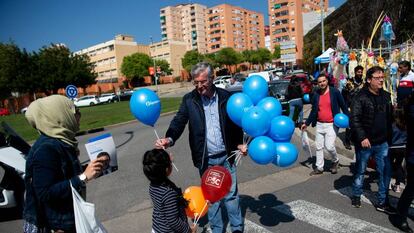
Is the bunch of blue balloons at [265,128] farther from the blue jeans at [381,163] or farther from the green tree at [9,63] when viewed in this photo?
the green tree at [9,63]

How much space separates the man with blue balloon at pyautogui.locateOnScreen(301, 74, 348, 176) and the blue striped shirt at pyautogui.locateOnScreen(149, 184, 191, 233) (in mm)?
3742

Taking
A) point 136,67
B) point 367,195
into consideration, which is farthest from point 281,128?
point 136,67

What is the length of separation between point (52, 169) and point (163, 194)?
0.89 meters

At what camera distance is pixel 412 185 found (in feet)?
12.1

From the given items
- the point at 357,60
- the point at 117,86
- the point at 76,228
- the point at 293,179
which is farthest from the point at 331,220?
the point at 117,86

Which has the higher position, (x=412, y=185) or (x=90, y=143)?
(x=90, y=143)

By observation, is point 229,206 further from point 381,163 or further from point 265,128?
point 381,163

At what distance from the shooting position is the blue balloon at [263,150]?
3326 mm

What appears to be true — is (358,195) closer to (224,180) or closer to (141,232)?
(224,180)

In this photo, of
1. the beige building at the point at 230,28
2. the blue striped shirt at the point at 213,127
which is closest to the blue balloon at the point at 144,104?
the blue striped shirt at the point at 213,127

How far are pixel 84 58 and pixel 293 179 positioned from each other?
149 ft

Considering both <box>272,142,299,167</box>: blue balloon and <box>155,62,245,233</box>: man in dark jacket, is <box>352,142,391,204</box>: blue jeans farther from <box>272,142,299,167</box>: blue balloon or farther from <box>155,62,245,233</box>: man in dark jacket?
<box>155,62,245,233</box>: man in dark jacket

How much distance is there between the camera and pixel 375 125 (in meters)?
4.23

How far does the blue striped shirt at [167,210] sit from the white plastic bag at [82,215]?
55 centimetres
